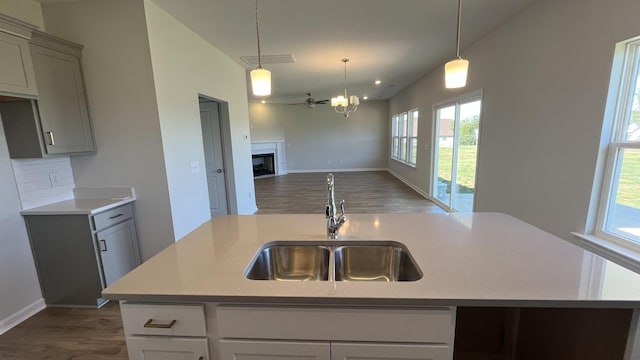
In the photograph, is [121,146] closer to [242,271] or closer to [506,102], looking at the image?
[242,271]

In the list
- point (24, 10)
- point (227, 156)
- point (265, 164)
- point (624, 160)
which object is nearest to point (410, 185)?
point (227, 156)

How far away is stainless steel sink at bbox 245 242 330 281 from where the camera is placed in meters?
1.49

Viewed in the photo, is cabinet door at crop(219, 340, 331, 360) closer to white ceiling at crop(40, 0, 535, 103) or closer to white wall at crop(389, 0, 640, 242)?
white wall at crop(389, 0, 640, 242)

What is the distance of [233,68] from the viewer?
14.2 feet

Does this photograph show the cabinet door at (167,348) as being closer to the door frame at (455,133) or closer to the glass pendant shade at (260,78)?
the glass pendant shade at (260,78)

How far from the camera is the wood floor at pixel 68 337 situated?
74.2 inches

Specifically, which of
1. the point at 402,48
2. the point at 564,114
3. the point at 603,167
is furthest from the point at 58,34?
the point at 603,167

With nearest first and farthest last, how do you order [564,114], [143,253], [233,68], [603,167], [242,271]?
[242,271] < [603,167] < [564,114] < [143,253] < [233,68]

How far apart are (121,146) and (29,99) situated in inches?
26.9

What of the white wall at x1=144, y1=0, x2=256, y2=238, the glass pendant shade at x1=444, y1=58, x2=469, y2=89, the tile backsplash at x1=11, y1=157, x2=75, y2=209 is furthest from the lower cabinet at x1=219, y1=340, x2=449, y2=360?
the tile backsplash at x1=11, y1=157, x2=75, y2=209

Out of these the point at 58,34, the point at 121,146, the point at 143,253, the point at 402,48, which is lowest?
the point at 143,253

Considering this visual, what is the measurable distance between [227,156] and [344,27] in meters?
2.50

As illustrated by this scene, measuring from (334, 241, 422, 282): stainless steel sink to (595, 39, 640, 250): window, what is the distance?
1806 millimetres

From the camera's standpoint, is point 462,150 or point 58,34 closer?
point 58,34
